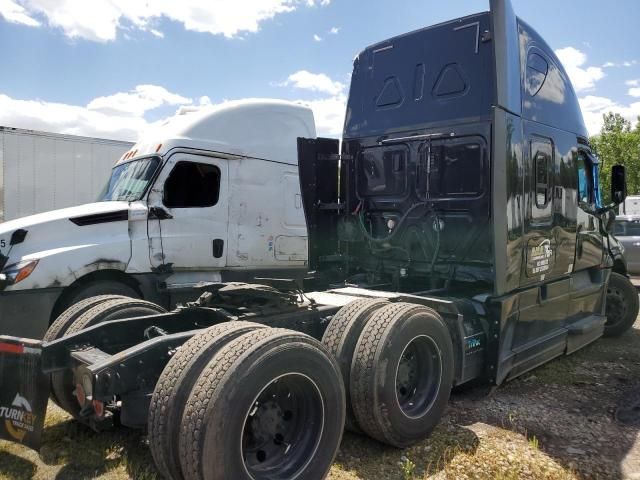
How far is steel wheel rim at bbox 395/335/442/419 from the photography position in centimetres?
390

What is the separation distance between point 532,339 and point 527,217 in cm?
119

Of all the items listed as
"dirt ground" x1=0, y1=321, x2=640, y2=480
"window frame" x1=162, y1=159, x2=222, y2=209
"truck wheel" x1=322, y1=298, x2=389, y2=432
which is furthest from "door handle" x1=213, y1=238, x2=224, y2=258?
"truck wheel" x1=322, y1=298, x2=389, y2=432

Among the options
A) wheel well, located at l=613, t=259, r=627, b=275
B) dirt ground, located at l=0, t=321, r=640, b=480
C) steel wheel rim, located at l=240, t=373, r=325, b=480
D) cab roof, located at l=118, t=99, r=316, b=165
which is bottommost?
dirt ground, located at l=0, t=321, r=640, b=480

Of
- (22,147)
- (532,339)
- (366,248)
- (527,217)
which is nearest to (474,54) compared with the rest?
(527,217)

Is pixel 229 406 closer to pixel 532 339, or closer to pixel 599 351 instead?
pixel 532 339

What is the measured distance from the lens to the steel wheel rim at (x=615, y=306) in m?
7.52

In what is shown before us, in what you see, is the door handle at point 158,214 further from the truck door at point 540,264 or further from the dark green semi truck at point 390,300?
the truck door at point 540,264

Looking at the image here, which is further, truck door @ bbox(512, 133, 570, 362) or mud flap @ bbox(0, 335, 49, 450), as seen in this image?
truck door @ bbox(512, 133, 570, 362)

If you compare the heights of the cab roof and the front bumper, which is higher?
the cab roof

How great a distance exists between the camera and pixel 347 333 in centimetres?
371

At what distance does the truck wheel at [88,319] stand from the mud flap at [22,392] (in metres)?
0.33

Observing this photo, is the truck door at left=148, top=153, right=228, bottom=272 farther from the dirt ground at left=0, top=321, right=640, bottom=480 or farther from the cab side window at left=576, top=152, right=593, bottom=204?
the cab side window at left=576, top=152, right=593, bottom=204

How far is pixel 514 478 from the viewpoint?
3363 mm

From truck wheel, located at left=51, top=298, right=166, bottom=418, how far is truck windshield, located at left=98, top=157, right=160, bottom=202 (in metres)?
2.59
